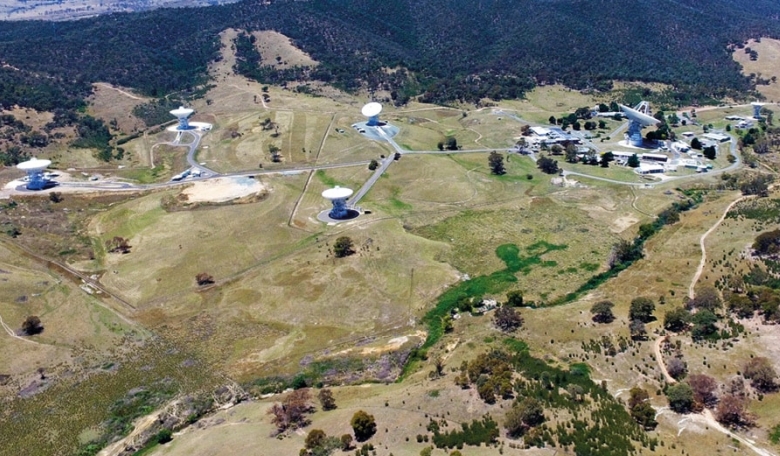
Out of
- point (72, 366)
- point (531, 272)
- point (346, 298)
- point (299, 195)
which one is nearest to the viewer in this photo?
point (72, 366)

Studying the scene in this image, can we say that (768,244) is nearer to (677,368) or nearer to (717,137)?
(677,368)

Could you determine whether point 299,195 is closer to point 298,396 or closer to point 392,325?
point 392,325

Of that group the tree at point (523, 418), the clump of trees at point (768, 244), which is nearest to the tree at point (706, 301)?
the clump of trees at point (768, 244)

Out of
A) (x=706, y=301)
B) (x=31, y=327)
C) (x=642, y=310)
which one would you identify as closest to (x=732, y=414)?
(x=642, y=310)

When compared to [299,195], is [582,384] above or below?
above

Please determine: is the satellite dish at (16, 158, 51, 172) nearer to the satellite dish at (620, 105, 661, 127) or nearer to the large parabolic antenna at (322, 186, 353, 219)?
the large parabolic antenna at (322, 186, 353, 219)

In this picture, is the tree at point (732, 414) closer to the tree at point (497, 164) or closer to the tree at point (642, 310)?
the tree at point (642, 310)

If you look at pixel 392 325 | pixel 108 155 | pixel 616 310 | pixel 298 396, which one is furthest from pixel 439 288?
pixel 108 155
